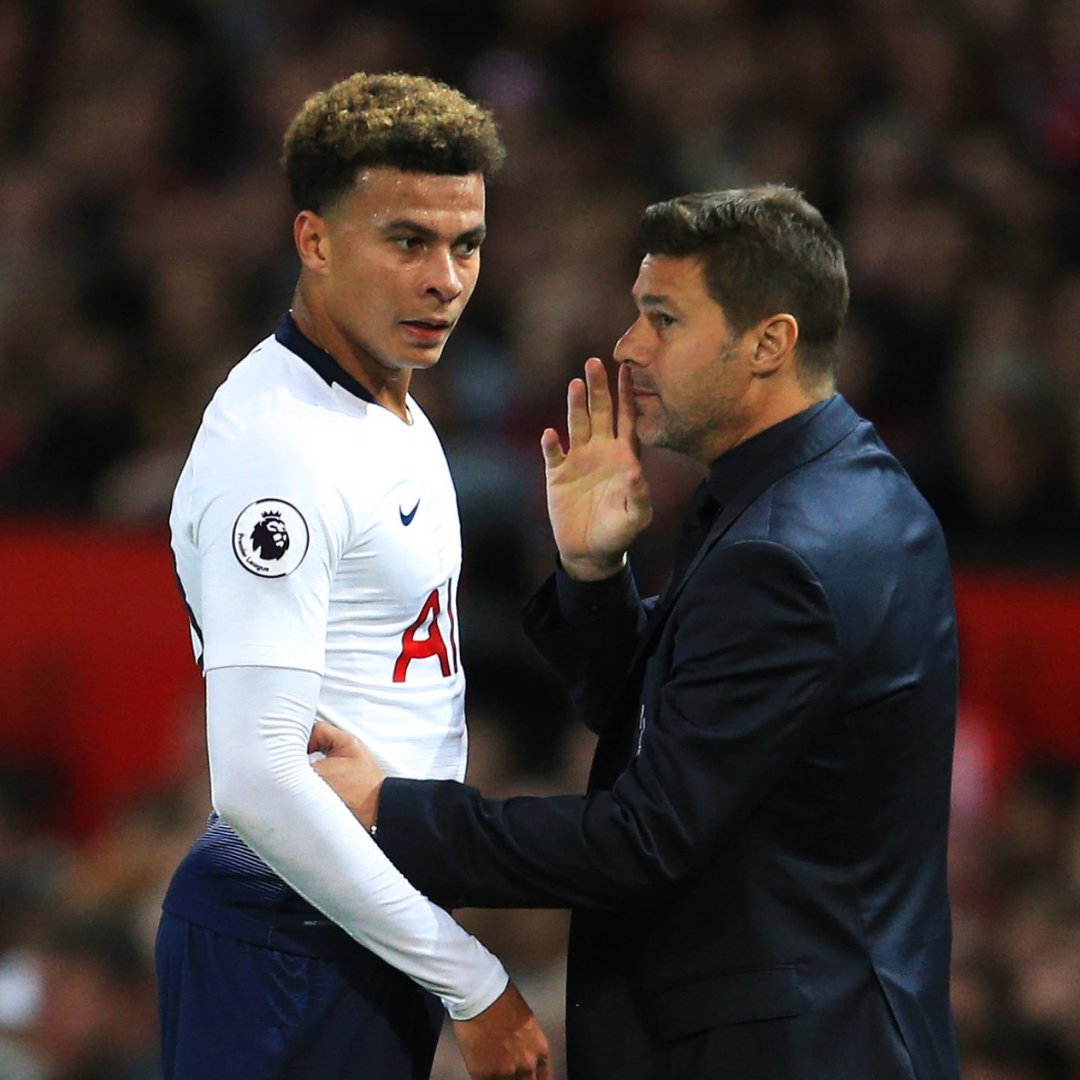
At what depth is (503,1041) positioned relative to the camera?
9.24 feet

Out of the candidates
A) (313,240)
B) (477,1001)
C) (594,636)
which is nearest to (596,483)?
(594,636)

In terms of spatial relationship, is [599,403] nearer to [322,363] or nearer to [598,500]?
[598,500]

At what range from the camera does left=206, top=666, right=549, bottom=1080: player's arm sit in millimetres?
2654

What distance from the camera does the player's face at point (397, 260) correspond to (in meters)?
2.88

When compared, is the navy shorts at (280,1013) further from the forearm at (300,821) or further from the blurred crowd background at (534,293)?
the blurred crowd background at (534,293)

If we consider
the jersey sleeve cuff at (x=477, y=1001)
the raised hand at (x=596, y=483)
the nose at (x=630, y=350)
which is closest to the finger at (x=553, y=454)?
the raised hand at (x=596, y=483)

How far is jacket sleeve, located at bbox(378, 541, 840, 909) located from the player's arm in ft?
0.30

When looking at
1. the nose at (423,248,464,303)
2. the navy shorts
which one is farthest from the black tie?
the navy shorts

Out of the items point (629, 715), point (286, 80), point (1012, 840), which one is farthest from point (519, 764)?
point (286, 80)

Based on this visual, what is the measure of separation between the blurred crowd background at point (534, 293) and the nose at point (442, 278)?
2219mm

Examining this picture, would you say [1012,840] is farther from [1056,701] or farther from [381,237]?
[381,237]

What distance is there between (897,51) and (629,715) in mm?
4021

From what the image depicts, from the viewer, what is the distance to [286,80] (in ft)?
25.2

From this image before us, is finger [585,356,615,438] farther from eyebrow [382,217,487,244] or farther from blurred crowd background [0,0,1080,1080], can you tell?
blurred crowd background [0,0,1080,1080]
